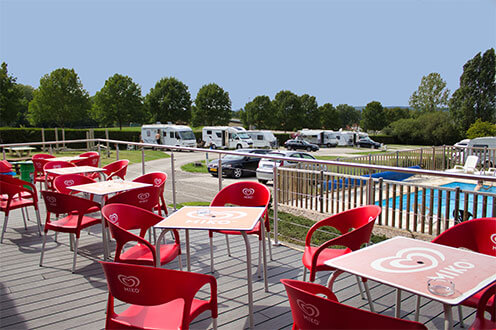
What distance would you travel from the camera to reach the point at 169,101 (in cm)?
5766

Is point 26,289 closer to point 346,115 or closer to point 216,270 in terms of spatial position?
point 216,270

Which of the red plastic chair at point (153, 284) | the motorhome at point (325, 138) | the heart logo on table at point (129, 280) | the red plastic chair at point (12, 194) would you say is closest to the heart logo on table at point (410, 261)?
the red plastic chair at point (153, 284)

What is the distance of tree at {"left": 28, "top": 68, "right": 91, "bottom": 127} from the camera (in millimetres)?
41500

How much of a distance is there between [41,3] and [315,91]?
233ft

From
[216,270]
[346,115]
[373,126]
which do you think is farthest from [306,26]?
[346,115]

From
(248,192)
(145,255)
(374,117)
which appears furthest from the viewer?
(374,117)

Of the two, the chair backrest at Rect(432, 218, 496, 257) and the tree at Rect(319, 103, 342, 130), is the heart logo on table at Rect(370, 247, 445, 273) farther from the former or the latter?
the tree at Rect(319, 103, 342, 130)

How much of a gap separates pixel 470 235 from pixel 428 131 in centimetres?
6024

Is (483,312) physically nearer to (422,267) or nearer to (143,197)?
(422,267)

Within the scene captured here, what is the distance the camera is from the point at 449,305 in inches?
63.2

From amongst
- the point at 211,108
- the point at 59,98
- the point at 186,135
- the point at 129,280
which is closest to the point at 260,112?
the point at 211,108

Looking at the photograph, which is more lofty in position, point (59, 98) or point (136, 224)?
point (59, 98)

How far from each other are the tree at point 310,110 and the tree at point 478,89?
84.5 ft

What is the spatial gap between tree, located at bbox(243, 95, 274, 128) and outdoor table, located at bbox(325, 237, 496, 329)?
212 feet
